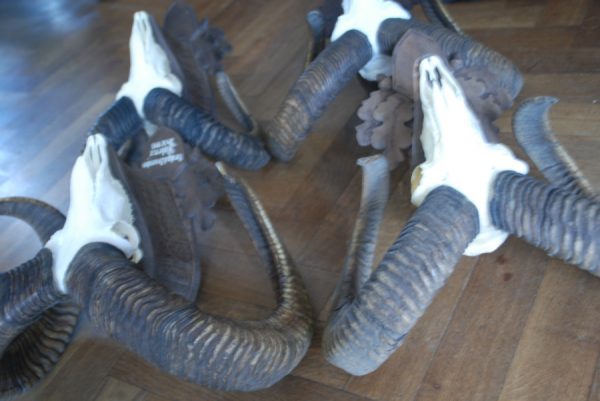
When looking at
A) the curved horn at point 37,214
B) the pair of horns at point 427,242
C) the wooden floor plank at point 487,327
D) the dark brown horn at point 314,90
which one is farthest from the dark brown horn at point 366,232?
the curved horn at point 37,214

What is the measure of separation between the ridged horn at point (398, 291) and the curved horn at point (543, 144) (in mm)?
144

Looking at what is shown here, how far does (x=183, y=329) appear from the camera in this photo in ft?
1.95

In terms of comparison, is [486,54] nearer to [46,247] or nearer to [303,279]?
[303,279]

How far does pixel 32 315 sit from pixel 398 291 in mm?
432

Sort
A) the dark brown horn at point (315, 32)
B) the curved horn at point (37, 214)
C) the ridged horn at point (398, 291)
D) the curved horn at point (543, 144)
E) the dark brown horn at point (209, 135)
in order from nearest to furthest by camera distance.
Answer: the ridged horn at point (398, 291) < the curved horn at point (543, 144) < the curved horn at point (37, 214) < the dark brown horn at point (209, 135) < the dark brown horn at point (315, 32)

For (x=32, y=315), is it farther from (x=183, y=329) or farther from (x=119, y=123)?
(x=119, y=123)

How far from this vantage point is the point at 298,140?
91cm

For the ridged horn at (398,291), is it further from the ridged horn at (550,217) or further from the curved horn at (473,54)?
the curved horn at (473,54)

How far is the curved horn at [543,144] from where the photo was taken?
2.27 ft

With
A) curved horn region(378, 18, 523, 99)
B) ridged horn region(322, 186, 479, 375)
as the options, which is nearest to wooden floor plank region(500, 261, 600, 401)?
ridged horn region(322, 186, 479, 375)

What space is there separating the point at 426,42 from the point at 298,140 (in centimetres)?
23

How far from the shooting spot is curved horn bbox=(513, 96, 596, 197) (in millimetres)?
693

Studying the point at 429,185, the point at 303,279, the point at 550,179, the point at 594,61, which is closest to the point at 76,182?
the point at 303,279

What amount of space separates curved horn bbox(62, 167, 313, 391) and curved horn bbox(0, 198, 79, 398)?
0.15ft
